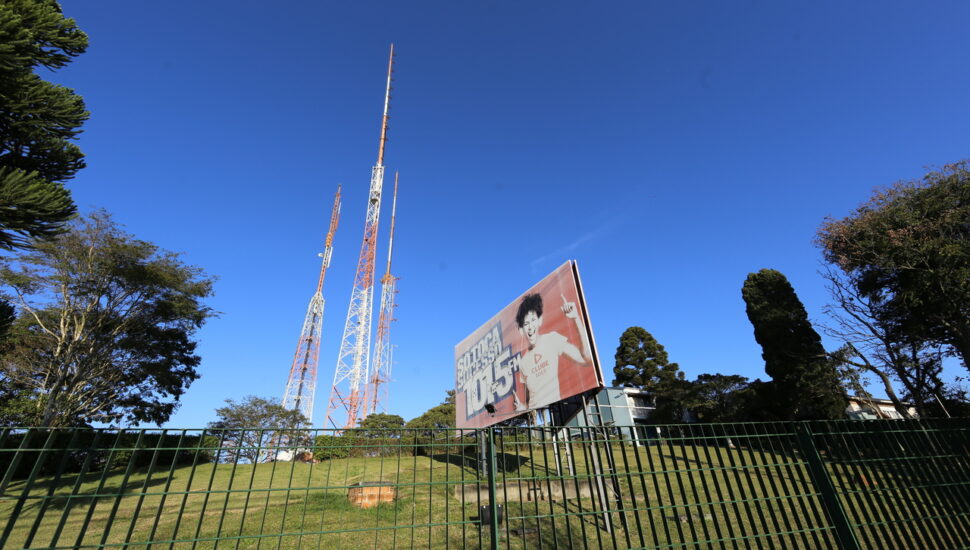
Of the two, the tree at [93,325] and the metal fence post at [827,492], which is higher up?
the tree at [93,325]

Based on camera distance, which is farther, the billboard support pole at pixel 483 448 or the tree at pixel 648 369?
the tree at pixel 648 369

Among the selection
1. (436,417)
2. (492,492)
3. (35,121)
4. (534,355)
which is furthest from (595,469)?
(436,417)

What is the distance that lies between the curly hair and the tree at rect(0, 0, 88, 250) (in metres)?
9.57

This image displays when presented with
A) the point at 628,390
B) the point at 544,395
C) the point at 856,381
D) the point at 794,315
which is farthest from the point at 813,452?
the point at 628,390

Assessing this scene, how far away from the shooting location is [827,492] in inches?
140

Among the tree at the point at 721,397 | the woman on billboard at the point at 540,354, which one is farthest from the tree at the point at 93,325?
the tree at the point at 721,397

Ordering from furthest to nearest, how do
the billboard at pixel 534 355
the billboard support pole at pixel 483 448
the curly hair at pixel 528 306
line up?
the curly hair at pixel 528 306, the billboard at pixel 534 355, the billboard support pole at pixel 483 448

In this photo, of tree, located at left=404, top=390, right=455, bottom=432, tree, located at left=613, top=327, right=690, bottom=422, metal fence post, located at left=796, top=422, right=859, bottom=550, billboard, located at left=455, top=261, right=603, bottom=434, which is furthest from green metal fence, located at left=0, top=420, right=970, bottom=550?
tree, located at left=404, top=390, right=455, bottom=432

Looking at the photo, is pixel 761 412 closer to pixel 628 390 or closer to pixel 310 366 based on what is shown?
pixel 628 390

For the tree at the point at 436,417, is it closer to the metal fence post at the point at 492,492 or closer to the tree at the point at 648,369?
the tree at the point at 648,369

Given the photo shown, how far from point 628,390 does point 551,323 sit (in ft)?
62.4

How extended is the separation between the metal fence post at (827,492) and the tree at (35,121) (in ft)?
34.6

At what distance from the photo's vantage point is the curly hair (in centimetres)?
1075

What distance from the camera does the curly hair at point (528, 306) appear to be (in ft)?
35.3
